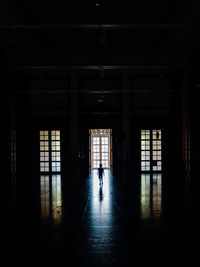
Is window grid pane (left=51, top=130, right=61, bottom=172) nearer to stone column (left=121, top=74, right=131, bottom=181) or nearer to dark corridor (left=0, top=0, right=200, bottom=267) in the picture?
dark corridor (left=0, top=0, right=200, bottom=267)

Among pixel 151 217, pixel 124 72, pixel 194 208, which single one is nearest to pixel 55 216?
pixel 151 217

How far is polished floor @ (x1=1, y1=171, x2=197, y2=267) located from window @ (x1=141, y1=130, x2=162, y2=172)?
383 inches

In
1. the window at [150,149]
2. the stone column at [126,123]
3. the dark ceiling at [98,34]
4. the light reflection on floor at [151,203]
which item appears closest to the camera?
the light reflection on floor at [151,203]

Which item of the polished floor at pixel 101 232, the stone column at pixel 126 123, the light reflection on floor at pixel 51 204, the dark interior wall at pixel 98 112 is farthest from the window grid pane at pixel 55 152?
the polished floor at pixel 101 232

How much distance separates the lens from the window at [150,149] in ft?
65.5

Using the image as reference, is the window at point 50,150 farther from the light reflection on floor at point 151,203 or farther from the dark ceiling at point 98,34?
the light reflection on floor at point 151,203

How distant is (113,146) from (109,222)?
13.1 m

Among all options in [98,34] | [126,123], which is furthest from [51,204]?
[126,123]

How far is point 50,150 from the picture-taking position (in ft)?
65.7

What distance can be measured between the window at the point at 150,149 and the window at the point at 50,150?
593cm

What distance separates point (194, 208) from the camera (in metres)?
8.33

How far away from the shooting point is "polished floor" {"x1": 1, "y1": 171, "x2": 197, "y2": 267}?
15.8ft

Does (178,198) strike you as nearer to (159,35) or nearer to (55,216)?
(55,216)

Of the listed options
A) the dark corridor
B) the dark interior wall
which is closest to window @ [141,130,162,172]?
the dark corridor
